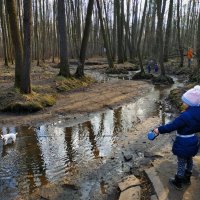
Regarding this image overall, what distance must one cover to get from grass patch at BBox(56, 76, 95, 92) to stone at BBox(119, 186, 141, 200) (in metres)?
11.2

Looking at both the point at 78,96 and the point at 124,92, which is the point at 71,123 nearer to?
the point at 78,96

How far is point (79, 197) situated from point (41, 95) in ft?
27.9

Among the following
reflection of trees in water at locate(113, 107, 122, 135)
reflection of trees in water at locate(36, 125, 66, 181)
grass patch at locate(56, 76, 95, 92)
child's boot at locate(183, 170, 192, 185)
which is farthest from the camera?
grass patch at locate(56, 76, 95, 92)

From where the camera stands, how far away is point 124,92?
1770cm

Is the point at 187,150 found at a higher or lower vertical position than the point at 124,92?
higher

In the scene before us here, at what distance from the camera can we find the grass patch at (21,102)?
12211 millimetres

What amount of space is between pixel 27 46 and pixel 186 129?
30.6 ft

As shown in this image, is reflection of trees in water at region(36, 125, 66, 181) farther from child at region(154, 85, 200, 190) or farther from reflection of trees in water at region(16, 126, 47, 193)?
child at region(154, 85, 200, 190)

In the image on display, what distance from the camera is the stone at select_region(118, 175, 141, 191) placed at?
5902 millimetres

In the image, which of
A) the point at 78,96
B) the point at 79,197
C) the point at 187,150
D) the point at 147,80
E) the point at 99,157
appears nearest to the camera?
the point at 187,150

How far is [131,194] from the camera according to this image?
18.1 feet

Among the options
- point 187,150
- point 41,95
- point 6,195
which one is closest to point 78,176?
point 6,195

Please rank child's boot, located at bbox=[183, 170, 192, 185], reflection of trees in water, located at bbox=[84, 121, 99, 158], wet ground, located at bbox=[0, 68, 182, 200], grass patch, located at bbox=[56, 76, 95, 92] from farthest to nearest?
grass patch, located at bbox=[56, 76, 95, 92] < reflection of trees in water, located at bbox=[84, 121, 99, 158] < wet ground, located at bbox=[0, 68, 182, 200] < child's boot, located at bbox=[183, 170, 192, 185]

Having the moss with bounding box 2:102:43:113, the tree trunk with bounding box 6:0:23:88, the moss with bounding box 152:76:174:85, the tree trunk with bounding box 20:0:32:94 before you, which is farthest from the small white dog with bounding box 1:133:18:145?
the moss with bounding box 152:76:174:85
